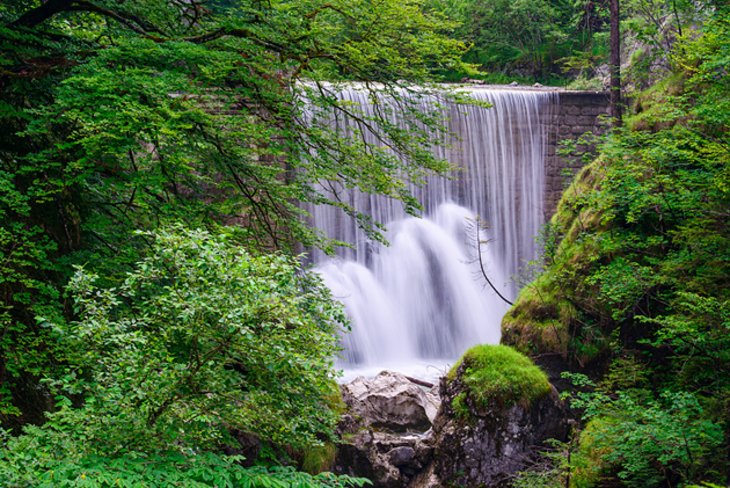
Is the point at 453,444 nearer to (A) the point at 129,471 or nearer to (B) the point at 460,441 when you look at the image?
(B) the point at 460,441

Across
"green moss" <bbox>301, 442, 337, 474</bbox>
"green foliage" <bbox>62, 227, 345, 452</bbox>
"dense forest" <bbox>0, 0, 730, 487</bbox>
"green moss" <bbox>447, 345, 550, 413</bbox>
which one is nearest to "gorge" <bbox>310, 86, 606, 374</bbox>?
"green moss" <bbox>447, 345, 550, 413</bbox>

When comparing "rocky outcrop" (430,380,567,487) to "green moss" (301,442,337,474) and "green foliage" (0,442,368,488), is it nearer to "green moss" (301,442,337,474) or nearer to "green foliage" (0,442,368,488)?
"green moss" (301,442,337,474)

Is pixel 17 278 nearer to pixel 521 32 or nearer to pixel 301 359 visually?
pixel 301 359

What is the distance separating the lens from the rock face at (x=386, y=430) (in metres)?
8.68

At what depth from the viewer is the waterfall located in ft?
49.0

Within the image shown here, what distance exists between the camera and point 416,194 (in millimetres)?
16984

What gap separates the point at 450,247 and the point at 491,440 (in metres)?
8.60

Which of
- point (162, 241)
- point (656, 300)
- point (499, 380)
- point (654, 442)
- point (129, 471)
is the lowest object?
point (499, 380)

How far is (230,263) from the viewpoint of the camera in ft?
12.9

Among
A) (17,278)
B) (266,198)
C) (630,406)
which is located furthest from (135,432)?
(630,406)

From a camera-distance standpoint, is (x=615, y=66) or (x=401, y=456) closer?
(x=401, y=456)

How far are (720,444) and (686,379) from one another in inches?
49.2

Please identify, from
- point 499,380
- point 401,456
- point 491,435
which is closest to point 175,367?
point 491,435

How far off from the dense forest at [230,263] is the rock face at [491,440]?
36cm
